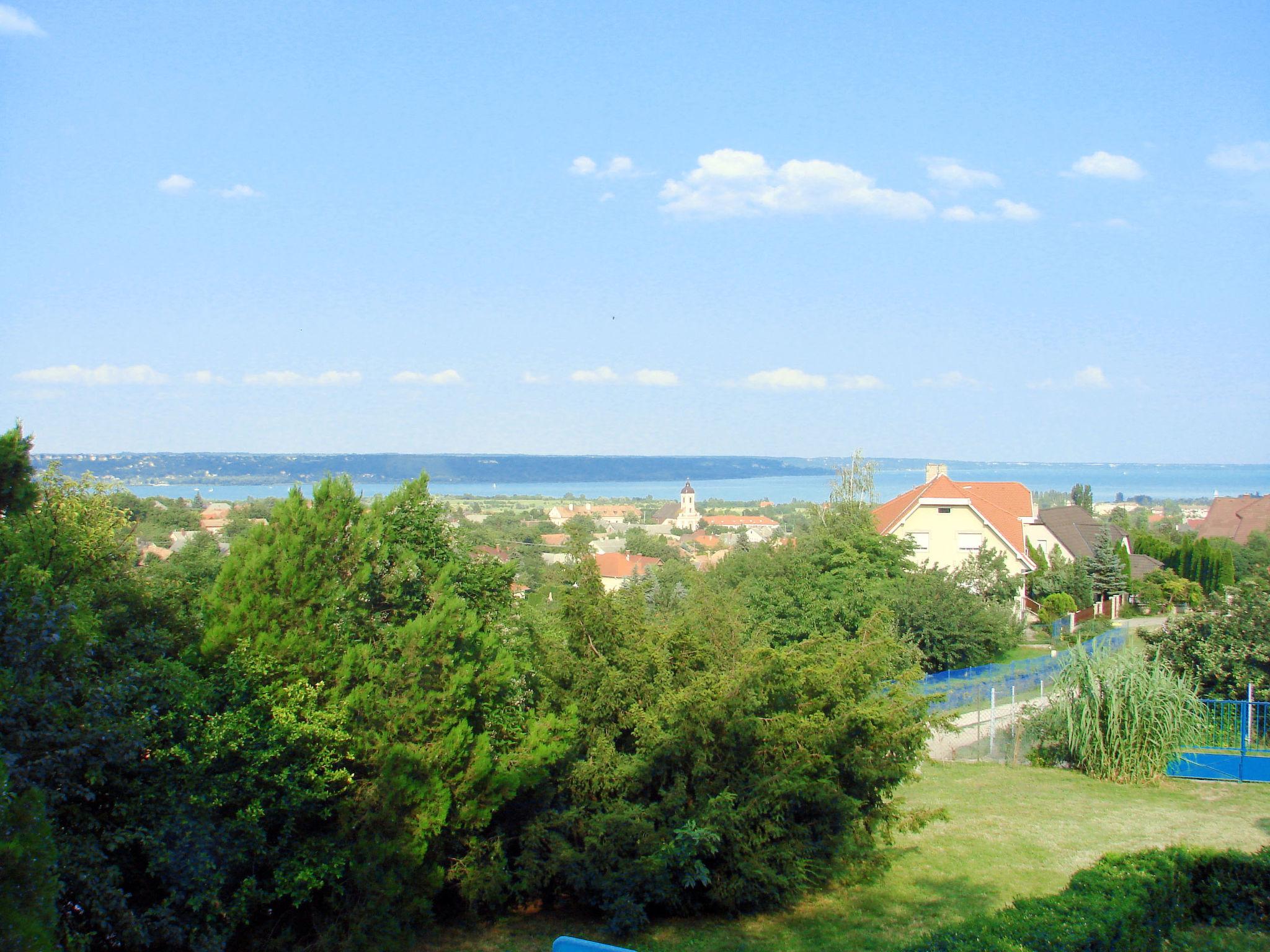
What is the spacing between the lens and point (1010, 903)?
822 cm

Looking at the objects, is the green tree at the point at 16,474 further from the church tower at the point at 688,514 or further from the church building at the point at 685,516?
the church tower at the point at 688,514

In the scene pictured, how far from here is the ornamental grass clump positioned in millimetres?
12867

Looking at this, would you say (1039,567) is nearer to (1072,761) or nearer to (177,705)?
(1072,761)

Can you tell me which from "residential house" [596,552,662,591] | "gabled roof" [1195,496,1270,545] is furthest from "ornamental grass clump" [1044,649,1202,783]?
"gabled roof" [1195,496,1270,545]

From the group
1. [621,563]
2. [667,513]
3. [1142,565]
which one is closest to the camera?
[1142,565]

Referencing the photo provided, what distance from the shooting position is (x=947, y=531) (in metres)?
41.0

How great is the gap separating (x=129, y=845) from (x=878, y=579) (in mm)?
25670

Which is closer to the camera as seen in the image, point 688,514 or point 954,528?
point 954,528

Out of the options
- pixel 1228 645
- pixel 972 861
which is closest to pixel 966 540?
pixel 1228 645

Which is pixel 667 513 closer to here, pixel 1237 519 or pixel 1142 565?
pixel 1237 519

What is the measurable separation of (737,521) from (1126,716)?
115 meters

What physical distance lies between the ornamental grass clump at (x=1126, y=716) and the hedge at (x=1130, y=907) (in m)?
5.19

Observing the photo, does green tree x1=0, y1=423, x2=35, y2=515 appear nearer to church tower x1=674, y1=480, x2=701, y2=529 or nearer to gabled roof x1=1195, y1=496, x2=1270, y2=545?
gabled roof x1=1195, y1=496, x2=1270, y2=545

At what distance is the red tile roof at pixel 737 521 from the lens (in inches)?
4894
